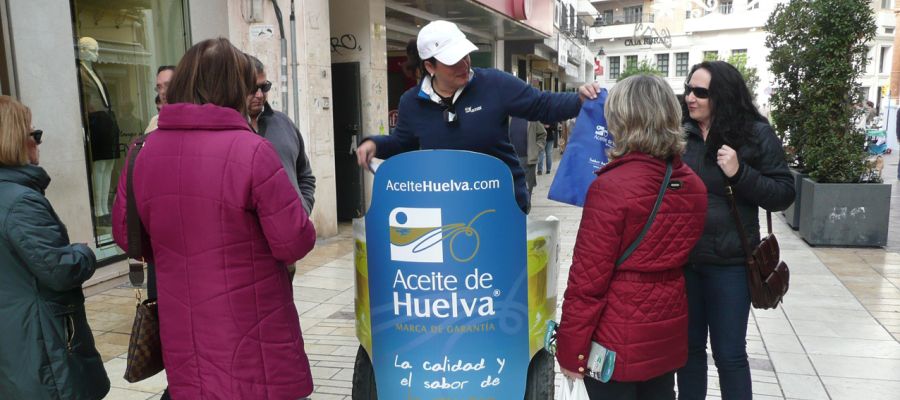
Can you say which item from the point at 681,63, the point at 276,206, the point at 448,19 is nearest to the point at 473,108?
the point at 276,206

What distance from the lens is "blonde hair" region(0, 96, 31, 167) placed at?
2.53m

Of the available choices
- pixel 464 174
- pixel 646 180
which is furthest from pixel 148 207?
pixel 646 180

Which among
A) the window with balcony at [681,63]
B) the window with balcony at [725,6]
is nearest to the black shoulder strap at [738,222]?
the window with balcony at [681,63]

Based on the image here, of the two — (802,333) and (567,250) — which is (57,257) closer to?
(802,333)

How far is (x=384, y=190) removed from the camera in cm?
257

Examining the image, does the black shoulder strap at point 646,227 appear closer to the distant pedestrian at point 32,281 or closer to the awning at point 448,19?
the distant pedestrian at point 32,281

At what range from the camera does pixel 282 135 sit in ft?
10.9

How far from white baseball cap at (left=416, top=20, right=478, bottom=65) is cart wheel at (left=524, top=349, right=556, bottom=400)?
4.19 ft

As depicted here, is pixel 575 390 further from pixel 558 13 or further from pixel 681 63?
pixel 681 63

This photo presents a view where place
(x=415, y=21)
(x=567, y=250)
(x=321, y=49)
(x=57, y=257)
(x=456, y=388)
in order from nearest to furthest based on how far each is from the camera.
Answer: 1. (x=57, y=257)
2. (x=456, y=388)
3. (x=567, y=250)
4. (x=321, y=49)
5. (x=415, y=21)

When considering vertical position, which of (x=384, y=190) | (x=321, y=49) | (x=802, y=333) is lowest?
(x=802, y=333)

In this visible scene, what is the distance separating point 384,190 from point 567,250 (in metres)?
5.50

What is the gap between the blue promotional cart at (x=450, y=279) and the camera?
252 centimetres

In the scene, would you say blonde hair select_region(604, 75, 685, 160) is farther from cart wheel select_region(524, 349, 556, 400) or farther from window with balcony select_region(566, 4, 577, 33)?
window with balcony select_region(566, 4, 577, 33)
